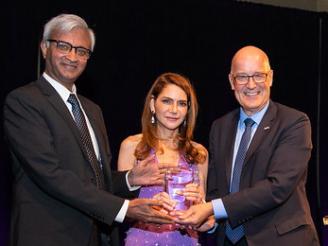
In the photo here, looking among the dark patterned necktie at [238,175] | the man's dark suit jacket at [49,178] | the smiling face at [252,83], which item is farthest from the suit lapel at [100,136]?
the smiling face at [252,83]

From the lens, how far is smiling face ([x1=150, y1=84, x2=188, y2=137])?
3236 millimetres

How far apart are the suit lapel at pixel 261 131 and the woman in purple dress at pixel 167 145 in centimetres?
35

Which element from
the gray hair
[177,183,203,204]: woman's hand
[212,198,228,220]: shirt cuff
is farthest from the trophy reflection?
the gray hair

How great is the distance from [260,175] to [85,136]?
870 mm

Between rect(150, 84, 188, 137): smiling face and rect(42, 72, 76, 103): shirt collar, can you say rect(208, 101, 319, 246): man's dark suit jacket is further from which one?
rect(42, 72, 76, 103): shirt collar

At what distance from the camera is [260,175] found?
2887mm

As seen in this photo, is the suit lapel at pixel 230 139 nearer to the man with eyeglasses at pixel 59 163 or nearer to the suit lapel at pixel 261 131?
the suit lapel at pixel 261 131

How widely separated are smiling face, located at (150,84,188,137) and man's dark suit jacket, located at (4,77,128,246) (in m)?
0.73

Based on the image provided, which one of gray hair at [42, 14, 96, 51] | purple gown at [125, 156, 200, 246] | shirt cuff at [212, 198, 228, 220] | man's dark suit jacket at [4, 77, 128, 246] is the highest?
gray hair at [42, 14, 96, 51]

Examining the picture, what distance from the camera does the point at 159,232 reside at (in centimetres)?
313

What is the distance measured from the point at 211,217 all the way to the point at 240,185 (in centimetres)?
25

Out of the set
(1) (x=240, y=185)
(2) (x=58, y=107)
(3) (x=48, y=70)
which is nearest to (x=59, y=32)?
(3) (x=48, y=70)

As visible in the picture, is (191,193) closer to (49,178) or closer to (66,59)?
(49,178)

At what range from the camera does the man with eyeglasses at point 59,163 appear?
2.48 meters
